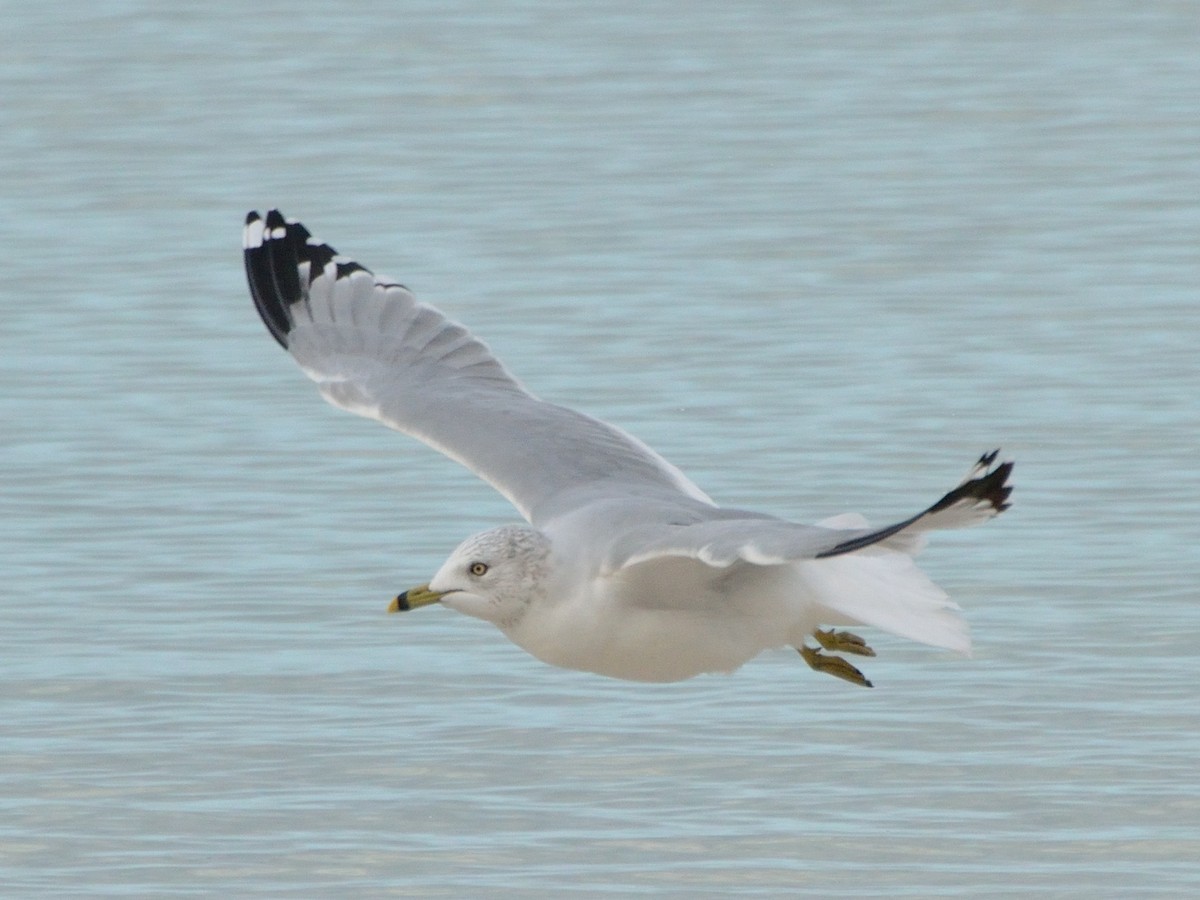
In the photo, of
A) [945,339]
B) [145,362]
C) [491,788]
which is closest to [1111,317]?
[945,339]

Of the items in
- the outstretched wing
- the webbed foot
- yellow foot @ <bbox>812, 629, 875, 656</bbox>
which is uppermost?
yellow foot @ <bbox>812, 629, 875, 656</bbox>

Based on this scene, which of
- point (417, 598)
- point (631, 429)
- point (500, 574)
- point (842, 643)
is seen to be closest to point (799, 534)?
point (500, 574)

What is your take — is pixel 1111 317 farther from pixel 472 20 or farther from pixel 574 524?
pixel 472 20

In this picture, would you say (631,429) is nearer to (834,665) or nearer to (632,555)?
(834,665)

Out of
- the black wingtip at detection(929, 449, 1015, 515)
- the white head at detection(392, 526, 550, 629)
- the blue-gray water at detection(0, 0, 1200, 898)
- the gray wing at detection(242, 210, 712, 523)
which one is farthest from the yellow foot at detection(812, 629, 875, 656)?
the black wingtip at detection(929, 449, 1015, 515)

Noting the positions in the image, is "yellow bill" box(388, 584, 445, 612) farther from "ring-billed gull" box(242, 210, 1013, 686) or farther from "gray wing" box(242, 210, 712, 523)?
"gray wing" box(242, 210, 712, 523)

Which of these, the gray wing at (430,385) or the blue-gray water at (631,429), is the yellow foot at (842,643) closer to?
the gray wing at (430,385)

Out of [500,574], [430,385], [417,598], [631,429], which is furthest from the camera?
[631,429]

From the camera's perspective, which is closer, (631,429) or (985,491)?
(985,491)

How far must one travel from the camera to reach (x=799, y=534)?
5.77 m

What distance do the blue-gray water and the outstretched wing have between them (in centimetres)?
134

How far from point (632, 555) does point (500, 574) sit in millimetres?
384

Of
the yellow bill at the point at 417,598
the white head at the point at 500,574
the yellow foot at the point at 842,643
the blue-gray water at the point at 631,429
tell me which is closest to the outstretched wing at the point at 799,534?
the white head at the point at 500,574

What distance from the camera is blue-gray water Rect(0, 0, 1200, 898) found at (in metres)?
7.74
